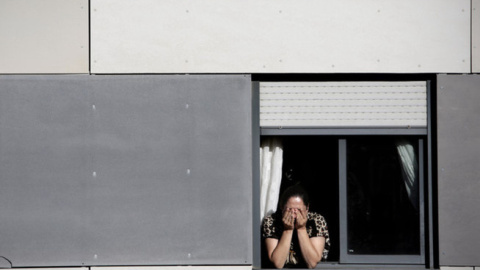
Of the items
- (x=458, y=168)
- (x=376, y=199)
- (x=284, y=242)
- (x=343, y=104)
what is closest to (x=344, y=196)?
(x=376, y=199)

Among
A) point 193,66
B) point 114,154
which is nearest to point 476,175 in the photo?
point 193,66

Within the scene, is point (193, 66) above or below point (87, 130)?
above

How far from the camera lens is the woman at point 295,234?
730cm

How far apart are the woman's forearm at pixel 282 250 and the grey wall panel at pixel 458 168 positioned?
136 centimetres

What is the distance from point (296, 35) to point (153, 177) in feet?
5.93

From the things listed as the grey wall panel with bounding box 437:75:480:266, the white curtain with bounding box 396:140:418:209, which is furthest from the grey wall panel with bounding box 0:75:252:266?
the grey wall panel with bounding box 437:75:480:266

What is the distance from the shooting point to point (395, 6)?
7273 millimetres

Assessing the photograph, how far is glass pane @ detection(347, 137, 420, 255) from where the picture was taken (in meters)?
7.42

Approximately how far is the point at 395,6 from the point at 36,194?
364 cm

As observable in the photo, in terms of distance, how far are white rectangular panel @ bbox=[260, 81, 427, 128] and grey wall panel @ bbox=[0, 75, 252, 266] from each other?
0.96 feet

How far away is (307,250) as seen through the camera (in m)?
7.29

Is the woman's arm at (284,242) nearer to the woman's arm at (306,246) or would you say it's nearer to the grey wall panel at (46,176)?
the woman's arm at (306,246)

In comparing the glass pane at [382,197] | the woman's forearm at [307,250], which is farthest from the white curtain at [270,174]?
the glass pane at [382,197]

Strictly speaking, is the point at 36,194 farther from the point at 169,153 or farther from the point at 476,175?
the point at 476,175
